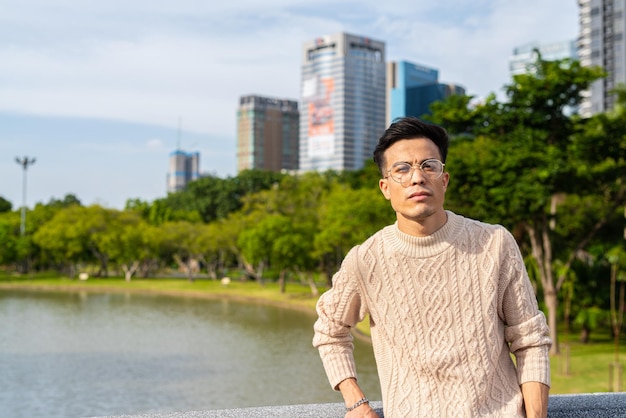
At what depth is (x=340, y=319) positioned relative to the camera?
6.63 feet

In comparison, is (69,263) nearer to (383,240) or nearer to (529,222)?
(529,222)

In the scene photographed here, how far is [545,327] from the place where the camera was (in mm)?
1930

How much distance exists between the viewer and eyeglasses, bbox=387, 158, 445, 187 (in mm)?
1879

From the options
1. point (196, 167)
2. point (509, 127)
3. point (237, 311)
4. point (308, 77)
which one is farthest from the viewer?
point (196, 167)

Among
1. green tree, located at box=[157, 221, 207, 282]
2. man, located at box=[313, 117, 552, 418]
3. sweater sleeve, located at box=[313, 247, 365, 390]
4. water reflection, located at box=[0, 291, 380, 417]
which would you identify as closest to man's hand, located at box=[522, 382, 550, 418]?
man, located at box=[313, 117, 552, 418]

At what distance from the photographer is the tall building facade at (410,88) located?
92188mm

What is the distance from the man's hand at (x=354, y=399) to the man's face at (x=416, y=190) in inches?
19.1

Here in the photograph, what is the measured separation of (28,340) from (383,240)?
18.2m

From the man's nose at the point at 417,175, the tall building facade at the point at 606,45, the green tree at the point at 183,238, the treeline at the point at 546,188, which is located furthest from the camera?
the tall building facade at the point at 606,45

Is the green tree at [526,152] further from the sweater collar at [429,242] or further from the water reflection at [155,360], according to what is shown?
the sweater collar at [429,242]

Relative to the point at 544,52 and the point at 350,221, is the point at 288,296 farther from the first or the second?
the point at 544,52

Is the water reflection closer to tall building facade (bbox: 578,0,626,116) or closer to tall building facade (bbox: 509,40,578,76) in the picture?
tall building facade (bbox: 578,0,626,116)

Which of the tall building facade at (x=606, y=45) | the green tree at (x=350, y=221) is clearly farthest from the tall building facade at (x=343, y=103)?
the green tree at (x=350, y=221)

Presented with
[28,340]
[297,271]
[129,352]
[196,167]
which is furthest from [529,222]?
[196,167]
